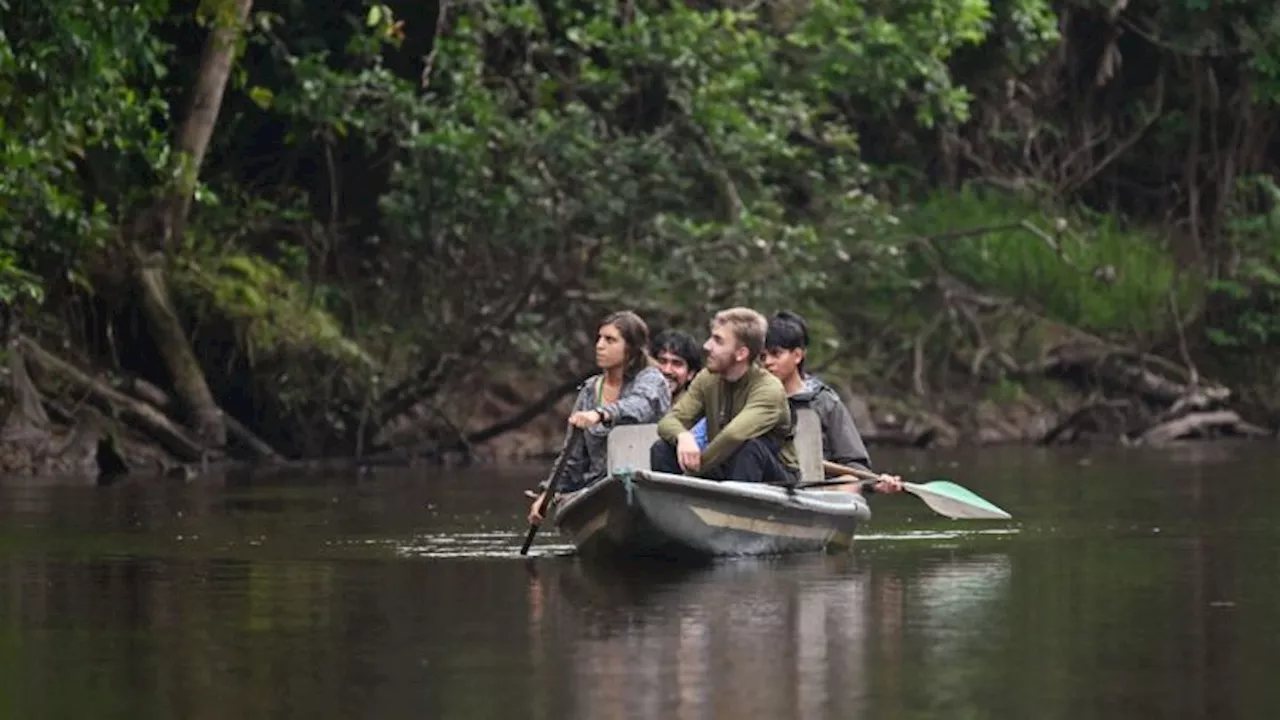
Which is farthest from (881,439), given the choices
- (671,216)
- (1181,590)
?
(1181,590)

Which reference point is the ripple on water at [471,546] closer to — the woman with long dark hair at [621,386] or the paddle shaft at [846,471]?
the woman with long dark hair at [621,386]

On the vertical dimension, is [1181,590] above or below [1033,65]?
below

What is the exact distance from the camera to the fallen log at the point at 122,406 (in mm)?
27219

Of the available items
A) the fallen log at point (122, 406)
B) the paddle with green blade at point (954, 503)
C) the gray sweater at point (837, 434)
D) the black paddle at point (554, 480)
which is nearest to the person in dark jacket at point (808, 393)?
the gray sweater at point (837, 434)

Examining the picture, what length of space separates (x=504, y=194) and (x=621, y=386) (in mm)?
12591

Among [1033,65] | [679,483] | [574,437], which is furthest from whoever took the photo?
[1033,65]

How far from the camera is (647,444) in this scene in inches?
645

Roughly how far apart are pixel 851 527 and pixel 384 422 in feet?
42.9

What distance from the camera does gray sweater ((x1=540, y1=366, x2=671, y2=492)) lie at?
16.3 m

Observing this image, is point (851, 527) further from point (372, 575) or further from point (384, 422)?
point (384, 422)

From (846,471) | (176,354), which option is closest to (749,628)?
(846,471)

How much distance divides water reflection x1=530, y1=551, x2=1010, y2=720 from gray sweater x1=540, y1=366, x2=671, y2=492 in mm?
836

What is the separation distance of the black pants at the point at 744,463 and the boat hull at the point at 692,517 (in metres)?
0.24

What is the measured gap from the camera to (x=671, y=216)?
1172 inches
